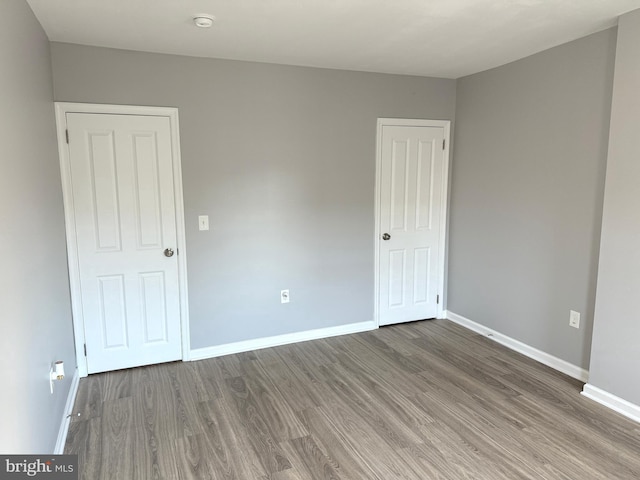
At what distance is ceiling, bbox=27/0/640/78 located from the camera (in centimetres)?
236

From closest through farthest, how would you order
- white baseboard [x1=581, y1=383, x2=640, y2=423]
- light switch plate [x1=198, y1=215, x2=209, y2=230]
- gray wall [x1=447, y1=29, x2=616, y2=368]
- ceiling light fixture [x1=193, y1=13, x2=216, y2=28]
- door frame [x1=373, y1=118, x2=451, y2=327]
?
ceiling light fixture [x1=193, y1=13, x2=216, y2=28], white baseboard [x1=581, y1=383, x2=640, y2=423], gray wall [x1=447, y1=29, x2=616, y2=368], light switch plate [x1=198, y1=215, x2=209, y2=230], door frame [x1=373, y1=118, x2=451, y2=327]

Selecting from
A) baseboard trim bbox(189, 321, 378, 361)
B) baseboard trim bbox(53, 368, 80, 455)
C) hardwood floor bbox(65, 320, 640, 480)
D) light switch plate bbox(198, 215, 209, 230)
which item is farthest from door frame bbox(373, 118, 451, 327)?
baseboard trim bbox(53, 368, 80, 455)

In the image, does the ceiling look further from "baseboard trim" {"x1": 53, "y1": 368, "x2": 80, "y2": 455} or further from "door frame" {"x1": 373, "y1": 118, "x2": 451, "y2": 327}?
"baseboard trim" {"x1": 53, "y1": 368, "x2": 80, "y2": 455}

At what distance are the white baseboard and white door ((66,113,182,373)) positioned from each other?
309 cm

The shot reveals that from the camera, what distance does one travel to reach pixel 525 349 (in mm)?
3592

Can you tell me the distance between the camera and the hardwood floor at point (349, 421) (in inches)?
88.7

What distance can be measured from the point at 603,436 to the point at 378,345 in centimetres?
179

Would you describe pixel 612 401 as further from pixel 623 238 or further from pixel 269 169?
pixel 269 169

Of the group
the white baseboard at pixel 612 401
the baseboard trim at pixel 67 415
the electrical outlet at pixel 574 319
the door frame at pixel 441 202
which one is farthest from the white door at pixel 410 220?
the baseboard trim at pixel 67 415

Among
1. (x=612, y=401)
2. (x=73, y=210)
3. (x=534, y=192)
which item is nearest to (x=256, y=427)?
(x=73, y=210)

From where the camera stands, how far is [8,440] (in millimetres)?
1494

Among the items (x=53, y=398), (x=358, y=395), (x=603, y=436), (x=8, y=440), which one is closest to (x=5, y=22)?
(x=8, y=440)

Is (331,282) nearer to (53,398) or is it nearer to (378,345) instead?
(378,345)

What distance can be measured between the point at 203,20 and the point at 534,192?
275cm
